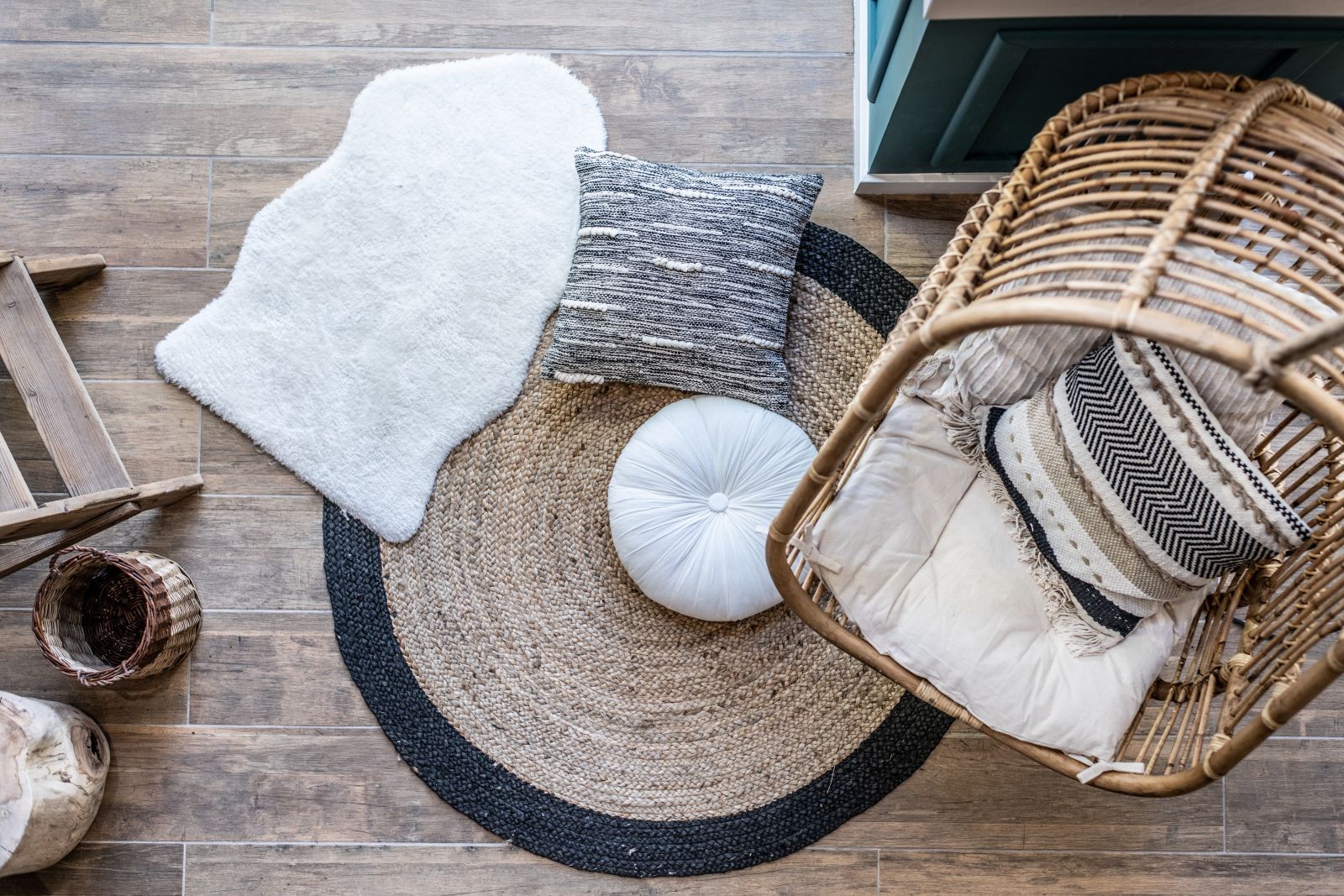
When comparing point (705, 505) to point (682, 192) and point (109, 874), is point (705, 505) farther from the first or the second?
point (109, 874)

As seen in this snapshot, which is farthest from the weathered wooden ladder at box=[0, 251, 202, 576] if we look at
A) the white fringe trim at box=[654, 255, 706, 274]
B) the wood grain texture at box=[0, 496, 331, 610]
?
the white fringe trim at box=[654, 255, 706, 274]

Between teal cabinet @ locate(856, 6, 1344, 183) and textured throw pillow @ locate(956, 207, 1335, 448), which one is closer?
textured throw pillow @ locate(956, 207, 1335, 448)

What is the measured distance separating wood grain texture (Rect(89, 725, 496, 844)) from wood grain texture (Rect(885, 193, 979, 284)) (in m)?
1.25

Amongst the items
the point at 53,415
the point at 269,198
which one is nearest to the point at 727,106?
the point at 269,198

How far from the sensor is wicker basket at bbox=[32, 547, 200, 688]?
1452 millimetres

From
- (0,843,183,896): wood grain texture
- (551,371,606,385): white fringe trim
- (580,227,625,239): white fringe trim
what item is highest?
(580,227,625,239): white fringe trim

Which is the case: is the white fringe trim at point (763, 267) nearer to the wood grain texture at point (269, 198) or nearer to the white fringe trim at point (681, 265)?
the white fringe trim at point (681, 265)

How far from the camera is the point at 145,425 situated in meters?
1.62

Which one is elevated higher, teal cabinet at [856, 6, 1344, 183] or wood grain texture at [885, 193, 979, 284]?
teal cabinet at [856, 6, 1344, 183]

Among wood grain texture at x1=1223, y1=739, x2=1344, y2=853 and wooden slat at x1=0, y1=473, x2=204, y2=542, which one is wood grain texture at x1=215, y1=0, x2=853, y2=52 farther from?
wood grain texture at x1=1223, y1=739, x2=1344, y2=853

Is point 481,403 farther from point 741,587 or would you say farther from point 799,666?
point 799,666

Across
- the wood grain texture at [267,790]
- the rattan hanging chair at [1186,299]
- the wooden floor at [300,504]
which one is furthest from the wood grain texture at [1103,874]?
the wood grain texture at [267,790]

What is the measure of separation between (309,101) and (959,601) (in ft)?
4.61

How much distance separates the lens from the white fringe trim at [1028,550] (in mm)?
1247
